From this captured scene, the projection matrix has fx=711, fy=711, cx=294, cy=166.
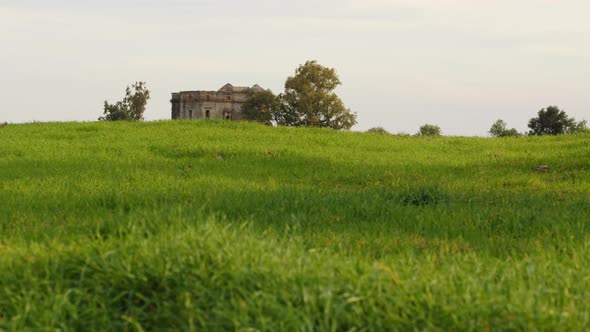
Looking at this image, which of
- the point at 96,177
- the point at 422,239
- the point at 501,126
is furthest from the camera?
the point at 501,126

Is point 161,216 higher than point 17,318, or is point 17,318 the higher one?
point 161,216

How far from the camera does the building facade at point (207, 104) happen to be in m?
110

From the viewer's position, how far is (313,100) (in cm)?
7962

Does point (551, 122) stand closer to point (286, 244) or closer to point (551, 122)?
point (551, 122)

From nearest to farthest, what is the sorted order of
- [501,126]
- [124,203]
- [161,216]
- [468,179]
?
[161,216]
[124,203]
[468,179]
[501,126]

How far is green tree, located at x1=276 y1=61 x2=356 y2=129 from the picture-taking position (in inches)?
3125

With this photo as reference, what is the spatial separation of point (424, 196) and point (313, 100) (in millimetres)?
68882

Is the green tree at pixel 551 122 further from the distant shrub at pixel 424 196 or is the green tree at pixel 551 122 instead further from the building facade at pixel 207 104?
the distant shrub at pixel 424 196

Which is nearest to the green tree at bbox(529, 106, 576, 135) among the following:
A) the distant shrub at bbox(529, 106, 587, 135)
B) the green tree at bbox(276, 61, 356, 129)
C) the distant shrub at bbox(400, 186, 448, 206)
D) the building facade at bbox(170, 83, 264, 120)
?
the distant shrub at bbox(529, 106, 587, 135)

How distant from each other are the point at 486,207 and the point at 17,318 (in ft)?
25.9

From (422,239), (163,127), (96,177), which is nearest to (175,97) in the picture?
(163,127)

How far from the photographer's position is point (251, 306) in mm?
4586

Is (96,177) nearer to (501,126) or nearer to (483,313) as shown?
(483,313)

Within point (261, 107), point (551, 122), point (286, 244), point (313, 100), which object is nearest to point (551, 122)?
point (551, 122)
